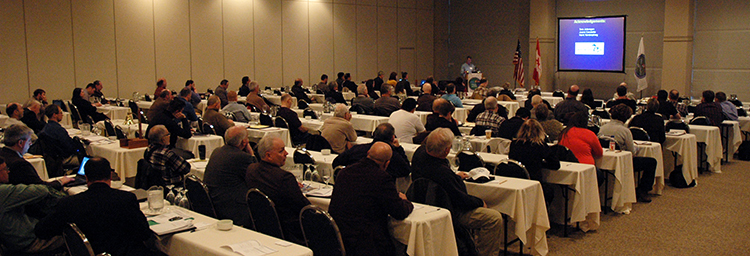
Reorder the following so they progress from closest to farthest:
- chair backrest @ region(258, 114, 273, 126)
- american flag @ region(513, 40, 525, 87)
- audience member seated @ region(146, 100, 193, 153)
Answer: audience member seated @ region(146, 100, 193, 153), chair backrest @ region(258, 114, 273, 126), american flag @ region(513, 40, 525, 87)

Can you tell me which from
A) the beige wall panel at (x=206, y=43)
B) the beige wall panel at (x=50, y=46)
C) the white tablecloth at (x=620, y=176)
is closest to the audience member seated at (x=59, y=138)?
the white tablecloth at (x=620, y=176)

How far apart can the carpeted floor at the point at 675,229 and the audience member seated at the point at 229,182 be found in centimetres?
249

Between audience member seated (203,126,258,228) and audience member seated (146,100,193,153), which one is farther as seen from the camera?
audience member seated (146,100,193,153)

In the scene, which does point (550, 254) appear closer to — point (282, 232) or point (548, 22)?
point (282, 232)

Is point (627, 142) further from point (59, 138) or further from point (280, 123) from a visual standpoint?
point (59, 138)

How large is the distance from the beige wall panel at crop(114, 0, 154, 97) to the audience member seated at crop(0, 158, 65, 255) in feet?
37.1

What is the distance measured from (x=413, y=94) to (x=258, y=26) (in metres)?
4.74

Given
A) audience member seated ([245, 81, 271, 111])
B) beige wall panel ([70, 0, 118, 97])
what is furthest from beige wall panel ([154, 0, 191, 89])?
audience member seated ([245, 81, 271, 111])

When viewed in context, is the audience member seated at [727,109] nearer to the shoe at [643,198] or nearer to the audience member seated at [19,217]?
the shoe at [643,198]

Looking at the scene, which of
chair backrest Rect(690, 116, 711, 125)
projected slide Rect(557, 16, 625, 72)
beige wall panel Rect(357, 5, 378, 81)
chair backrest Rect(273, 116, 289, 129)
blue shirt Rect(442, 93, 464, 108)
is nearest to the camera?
chair backrest Rect(273, 116, 289, 129)

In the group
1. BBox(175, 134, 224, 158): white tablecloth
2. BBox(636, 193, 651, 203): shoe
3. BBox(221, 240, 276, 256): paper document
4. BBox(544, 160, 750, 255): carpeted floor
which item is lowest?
BBox(544, 160, 750, 255): carpeted floor

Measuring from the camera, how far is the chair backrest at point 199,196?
189 inches

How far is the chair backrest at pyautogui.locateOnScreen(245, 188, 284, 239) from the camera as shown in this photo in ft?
13.9

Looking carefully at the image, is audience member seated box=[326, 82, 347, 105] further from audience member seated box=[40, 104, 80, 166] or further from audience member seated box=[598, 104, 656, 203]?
audience member seated box=[598, 104, 656, 203]
